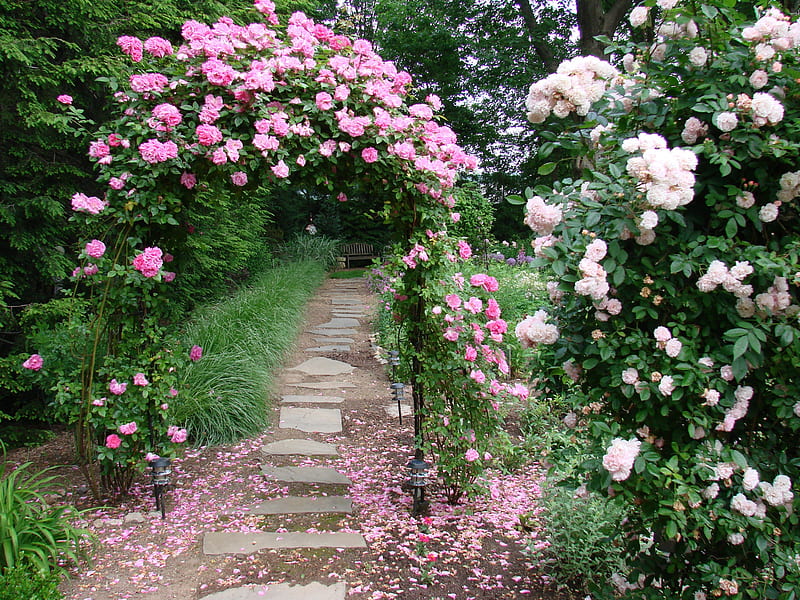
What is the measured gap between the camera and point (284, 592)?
230 cm

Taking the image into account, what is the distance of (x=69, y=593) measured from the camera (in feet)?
7.47

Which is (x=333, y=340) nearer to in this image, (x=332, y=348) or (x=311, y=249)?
(x=332, y=348)

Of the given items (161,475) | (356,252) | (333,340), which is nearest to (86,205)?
(161,475)

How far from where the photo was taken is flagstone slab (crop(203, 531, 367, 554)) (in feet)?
8.66

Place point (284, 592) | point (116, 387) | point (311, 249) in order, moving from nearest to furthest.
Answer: point (284, 592) → point (116, 387) → point (311, 249)

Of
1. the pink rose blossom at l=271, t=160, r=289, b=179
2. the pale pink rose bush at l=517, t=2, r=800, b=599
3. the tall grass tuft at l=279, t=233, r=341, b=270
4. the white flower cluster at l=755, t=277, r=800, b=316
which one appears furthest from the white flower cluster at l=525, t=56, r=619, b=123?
the tall grass tuft at l=279, t=233, r=341, b=270

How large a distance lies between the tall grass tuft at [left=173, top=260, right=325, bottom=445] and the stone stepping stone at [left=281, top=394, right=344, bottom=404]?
7.0 inches

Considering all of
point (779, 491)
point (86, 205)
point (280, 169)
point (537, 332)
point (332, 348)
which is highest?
point (280, 169)

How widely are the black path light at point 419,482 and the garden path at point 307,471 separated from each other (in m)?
0.35

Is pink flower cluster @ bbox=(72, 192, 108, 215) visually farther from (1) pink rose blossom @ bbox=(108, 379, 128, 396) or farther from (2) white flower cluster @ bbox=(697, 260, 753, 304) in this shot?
(2) white flower cluster @ bbox=(697, 260, 753, 304)

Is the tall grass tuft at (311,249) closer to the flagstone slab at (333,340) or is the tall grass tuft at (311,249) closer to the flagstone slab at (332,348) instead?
the flagstone slab at (333,340)

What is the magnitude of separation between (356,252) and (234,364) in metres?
8.42

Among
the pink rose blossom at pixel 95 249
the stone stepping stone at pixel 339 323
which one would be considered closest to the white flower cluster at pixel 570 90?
the pink rose blossom at pixel 95 249

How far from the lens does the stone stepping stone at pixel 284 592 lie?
2266 millimetres
